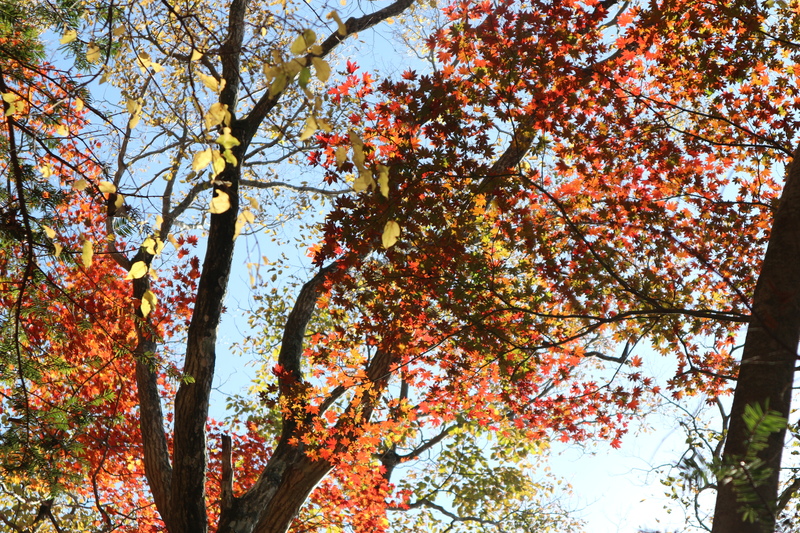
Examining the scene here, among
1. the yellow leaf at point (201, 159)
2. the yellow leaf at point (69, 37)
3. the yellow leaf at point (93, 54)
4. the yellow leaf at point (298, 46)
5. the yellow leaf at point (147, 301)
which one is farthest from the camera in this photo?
the yellow leaf at point (147, 301)

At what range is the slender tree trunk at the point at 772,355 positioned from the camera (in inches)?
114

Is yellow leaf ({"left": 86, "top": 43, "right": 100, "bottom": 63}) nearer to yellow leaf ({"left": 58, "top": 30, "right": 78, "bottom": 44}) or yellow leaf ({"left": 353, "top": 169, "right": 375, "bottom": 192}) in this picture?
yellow leaf ({"left": 58, "top": 30, "right": 78, "bottom": 44})

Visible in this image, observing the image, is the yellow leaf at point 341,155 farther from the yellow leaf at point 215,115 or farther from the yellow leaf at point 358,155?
the yellow leaf at point 215,115

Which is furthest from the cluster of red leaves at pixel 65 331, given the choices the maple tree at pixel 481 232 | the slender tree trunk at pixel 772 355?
the slender tree trunk at pixel 772 355

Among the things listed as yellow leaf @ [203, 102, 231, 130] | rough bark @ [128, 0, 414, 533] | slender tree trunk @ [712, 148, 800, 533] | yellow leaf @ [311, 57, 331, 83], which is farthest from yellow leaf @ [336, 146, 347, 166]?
rough bark @ [128, 0, 414, 533]

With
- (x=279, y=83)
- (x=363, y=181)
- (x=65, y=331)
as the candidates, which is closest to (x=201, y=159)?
(x=279, y=83)

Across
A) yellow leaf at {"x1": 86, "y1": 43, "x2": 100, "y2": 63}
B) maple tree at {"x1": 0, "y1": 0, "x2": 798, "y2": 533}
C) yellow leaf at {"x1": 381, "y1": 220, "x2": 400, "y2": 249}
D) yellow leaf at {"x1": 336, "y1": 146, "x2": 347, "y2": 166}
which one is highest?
maple tree at {"x1": 0, "y1": 0, "x2": 798, "y2": 533}

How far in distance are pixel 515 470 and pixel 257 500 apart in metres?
7.24

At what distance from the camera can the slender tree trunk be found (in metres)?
2.90

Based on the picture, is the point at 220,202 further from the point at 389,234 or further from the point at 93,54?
the point at 93,54

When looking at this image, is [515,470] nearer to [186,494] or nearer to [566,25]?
[186,494]

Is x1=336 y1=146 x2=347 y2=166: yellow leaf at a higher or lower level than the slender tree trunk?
lower

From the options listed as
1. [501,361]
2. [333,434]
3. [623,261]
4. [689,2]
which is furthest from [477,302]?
[689,2]

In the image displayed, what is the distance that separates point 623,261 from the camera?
643 centimetres
